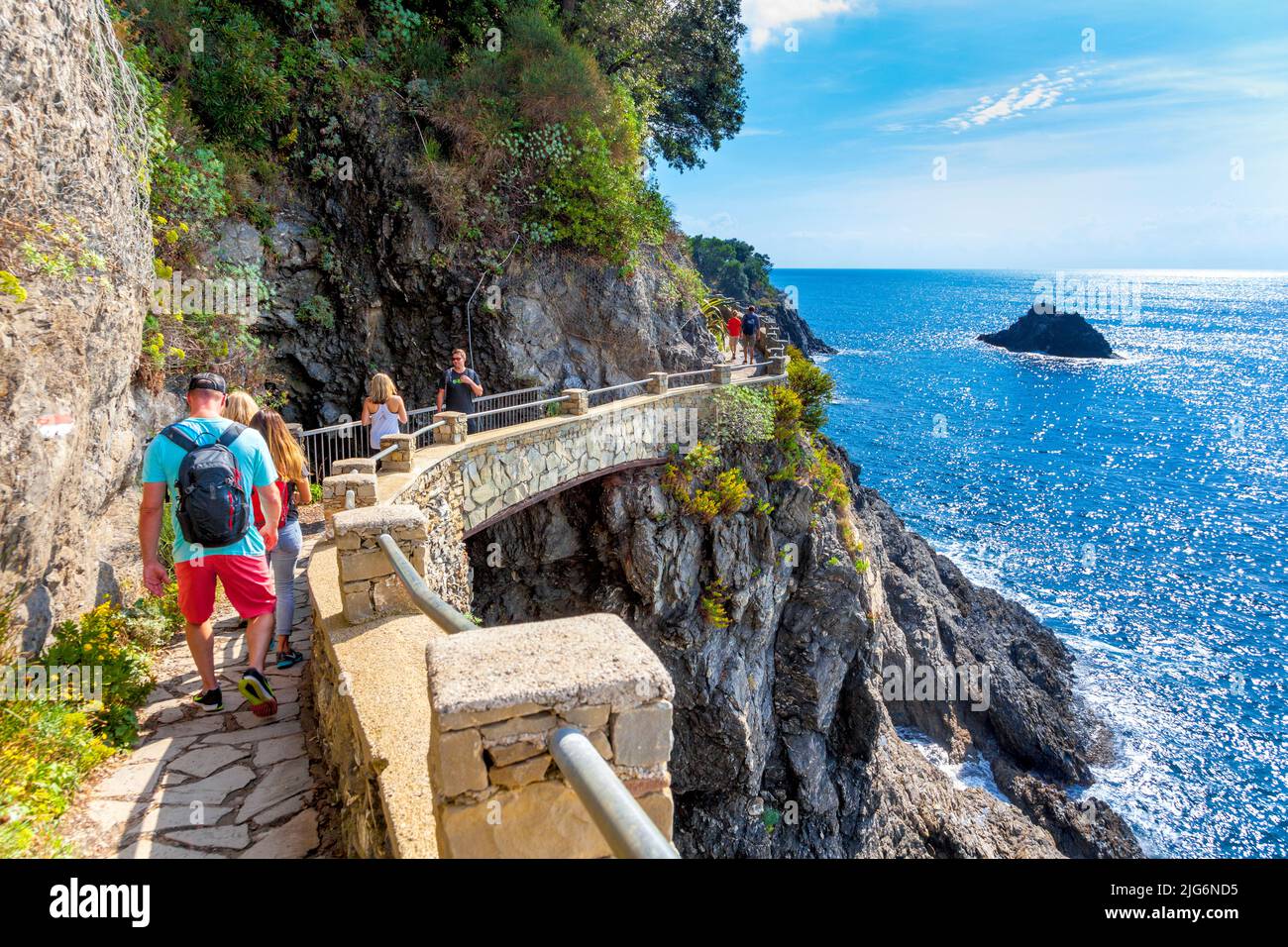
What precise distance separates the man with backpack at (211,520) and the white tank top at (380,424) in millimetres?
5283

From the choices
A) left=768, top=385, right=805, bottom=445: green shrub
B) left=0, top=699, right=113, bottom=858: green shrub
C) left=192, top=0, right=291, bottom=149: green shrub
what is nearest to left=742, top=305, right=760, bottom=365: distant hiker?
left=768, top=385, right=805, bottom=445: green shrub

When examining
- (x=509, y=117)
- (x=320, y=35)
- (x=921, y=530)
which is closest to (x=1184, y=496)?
(x=921, y=530)

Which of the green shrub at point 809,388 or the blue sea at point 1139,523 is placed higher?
the green shrub at point 809,388

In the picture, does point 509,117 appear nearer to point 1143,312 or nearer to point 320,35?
point 320,35

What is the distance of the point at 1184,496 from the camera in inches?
1662

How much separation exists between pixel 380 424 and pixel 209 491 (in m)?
5.90

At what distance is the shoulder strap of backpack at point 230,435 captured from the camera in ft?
14.7

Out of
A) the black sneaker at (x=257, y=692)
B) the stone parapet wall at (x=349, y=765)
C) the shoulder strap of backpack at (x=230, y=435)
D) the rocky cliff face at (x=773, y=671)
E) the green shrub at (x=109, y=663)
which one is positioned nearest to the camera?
the stone parapet wall at (x=349, y=765)

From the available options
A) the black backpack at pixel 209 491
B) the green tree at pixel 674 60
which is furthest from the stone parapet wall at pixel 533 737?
the green tree at pixel 674 60

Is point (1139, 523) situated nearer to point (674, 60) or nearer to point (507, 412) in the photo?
point (674, 60)

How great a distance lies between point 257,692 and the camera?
Answer: 494cm

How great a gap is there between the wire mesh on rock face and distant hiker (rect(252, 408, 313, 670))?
2172 mm

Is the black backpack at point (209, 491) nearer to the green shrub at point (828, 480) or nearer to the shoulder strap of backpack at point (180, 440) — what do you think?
the shoulder strap of backpack at point (180, 440)

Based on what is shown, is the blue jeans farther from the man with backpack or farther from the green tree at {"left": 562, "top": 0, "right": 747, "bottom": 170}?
the green tree at {"left": 562, "top": 0, "right": 747, "bottom": 170}
